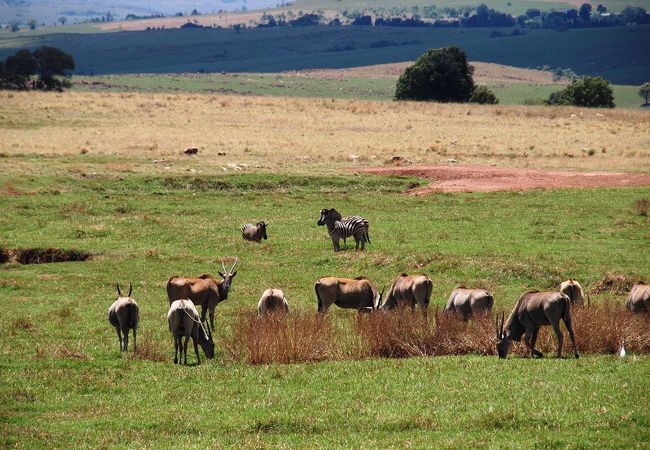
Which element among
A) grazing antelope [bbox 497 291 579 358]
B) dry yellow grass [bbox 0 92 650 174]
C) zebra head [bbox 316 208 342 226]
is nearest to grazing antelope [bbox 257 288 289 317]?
grazing antelope [bbox 497 291 579 358]

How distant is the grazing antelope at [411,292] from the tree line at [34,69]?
84.1m

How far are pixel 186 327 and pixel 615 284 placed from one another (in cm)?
1211

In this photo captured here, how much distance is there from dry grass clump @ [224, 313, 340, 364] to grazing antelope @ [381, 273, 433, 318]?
287 centimetres

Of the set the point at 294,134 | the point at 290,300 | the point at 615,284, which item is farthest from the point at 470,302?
the point at 294,134

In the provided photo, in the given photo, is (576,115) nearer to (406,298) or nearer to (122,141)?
(122,141)

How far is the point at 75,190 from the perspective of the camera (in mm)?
41781

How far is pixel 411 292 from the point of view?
68.8 ft

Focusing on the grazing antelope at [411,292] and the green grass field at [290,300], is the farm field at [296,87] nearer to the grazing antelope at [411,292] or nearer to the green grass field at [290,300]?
the green grass field at [290,300]

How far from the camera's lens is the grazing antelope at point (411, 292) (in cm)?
2088

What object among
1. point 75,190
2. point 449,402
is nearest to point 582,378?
point 449,402

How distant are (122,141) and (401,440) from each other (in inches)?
1959

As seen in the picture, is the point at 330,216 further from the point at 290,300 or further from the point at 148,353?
the point at 148,353

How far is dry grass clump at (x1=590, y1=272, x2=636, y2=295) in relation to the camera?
24.8 m

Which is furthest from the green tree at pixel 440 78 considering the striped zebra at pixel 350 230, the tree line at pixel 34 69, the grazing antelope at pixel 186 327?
the grazing antelope at pixel 186 327
